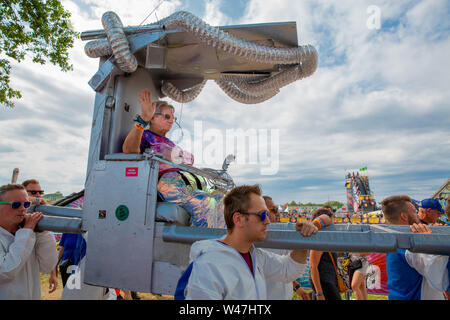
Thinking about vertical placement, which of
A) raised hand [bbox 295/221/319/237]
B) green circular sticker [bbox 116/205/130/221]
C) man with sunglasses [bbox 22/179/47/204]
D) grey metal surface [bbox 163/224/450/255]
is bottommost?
grey metal surface [bbox 163/224/450/255]

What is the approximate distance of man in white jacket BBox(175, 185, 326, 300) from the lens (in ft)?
3.42

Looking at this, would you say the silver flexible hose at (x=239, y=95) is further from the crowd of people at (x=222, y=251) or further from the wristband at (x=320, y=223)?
the wristband at (x=320, y=223)

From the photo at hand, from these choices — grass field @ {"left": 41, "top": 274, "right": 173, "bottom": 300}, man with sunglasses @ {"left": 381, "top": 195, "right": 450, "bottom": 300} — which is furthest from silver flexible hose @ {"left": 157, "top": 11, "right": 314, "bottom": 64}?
grass field @ {"left": 41, "top": 274, "right": 173, "bottom": 300}

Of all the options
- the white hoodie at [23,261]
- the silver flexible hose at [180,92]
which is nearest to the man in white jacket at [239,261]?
the white hoodie at [23,261]

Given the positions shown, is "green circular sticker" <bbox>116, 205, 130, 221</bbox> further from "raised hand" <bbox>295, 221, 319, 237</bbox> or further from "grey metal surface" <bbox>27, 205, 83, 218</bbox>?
"raised hand" <bbox>295, 221, 319, 237</bbox>

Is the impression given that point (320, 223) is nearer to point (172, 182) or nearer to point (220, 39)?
point (172, 182)

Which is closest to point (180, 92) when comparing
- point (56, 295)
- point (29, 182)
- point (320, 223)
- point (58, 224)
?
point (58, 224)

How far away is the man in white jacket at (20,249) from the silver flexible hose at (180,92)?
2.05m

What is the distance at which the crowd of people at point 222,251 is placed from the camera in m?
1.13

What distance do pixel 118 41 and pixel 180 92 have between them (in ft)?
4.13

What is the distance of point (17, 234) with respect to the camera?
186 centimetres

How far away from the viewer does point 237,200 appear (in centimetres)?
137

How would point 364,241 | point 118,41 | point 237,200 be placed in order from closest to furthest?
1. point 237,200
2. point 364,241
3. point 118,41
